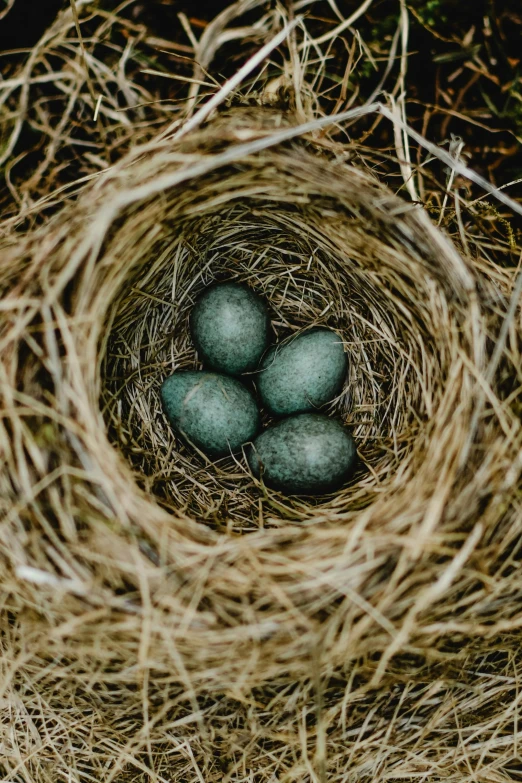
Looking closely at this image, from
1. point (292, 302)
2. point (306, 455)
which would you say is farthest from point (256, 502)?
point (292, 302)

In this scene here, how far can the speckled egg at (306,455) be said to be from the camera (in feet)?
4.07

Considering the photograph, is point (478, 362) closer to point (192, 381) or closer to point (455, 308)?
point (455, 308)

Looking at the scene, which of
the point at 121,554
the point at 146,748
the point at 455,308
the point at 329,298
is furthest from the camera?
the point at 329,298

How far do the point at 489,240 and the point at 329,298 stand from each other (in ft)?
1.18

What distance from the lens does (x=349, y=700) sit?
3.78 ft

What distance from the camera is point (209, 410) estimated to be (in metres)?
1.29

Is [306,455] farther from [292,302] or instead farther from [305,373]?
[292,302]

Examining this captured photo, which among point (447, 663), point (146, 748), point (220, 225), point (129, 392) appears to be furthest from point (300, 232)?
point (146, 748)

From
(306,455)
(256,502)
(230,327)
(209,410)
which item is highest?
(230,327)

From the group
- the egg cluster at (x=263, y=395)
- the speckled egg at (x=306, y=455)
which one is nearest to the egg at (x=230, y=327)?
the egg cluster at (x=263, y=395)

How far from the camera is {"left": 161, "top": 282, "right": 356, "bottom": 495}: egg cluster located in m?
1.26

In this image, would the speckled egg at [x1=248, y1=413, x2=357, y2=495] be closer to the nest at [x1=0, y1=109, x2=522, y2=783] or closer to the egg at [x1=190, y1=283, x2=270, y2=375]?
the nest at [x1=0, y1=109, x2=522, y2=783]

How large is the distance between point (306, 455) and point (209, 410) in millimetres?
221

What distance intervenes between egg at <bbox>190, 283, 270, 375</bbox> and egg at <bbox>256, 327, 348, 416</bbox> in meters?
0.06
